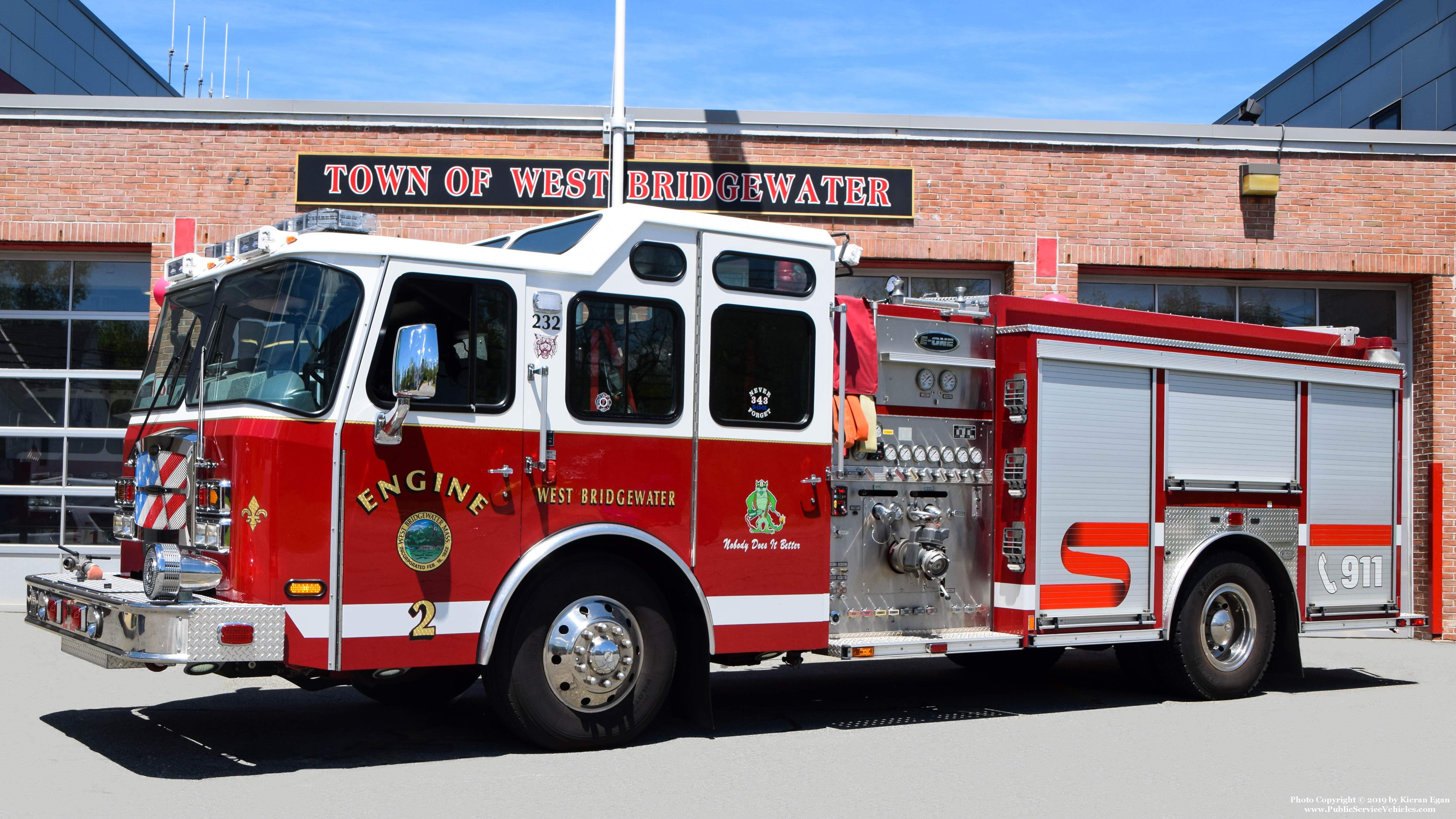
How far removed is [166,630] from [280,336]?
1.47 meters

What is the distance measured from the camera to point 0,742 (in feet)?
23.2

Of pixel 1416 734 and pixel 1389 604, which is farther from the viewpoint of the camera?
pixel 1389 604

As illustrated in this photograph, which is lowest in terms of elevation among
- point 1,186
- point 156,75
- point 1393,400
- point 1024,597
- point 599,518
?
point 1024,597

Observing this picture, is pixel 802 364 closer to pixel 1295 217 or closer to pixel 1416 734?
pixel 1416 734

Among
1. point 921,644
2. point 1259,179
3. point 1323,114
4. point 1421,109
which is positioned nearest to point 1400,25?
point 1421,109

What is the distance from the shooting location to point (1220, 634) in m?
9.41

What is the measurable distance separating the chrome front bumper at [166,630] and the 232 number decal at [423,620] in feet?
2.08

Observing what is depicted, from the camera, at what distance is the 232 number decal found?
6.38 metres

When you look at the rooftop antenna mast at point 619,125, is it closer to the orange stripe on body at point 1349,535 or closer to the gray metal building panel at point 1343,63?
the orange stripe on body at point 1349,535

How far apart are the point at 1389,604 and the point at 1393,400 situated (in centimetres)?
160


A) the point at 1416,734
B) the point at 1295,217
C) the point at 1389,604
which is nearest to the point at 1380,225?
the point at 1295,217

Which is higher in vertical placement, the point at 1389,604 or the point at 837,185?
the point at 837,185

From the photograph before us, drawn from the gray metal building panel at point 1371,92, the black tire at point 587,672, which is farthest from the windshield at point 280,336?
the gray metal building panel at point 1371,92

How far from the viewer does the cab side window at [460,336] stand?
6383 mm
